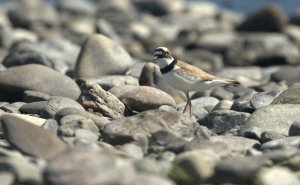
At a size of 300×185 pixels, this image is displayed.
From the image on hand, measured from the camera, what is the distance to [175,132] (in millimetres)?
8516

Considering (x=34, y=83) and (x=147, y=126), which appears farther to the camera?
(x=34, y=83)

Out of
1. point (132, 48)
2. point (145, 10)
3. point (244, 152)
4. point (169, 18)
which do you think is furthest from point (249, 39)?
point (244, 152)

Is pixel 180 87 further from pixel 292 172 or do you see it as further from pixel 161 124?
pixel 292 172

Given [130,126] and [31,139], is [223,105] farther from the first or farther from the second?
[31,139]

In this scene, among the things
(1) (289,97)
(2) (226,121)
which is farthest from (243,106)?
(2) (226,121)

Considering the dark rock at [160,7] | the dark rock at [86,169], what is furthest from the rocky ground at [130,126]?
the dark rock at [160,7]

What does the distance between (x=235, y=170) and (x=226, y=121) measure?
292cm

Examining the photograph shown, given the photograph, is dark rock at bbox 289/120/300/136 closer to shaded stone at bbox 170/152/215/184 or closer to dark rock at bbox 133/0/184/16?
shaded stone at bbox 170/152/215/184

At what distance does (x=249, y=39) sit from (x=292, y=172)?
17.4 m

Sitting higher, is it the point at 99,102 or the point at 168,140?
the point at 168,140

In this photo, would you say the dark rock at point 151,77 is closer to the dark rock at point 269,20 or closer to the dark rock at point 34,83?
the dark rock at point 34,83

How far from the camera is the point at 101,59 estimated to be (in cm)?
1314

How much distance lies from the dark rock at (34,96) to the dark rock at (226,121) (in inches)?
89.6

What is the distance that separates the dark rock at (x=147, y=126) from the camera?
8344 millimetres
